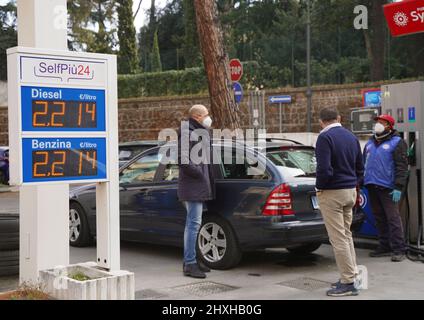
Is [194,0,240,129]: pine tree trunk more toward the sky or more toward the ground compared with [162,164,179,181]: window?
more toward the sky

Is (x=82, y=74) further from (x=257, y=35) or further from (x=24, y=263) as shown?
(x=257, y=35)

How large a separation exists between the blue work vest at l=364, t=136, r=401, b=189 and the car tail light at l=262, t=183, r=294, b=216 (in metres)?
1.71

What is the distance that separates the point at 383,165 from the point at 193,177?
275cm

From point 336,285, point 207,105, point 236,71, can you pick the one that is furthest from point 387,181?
point 207,105

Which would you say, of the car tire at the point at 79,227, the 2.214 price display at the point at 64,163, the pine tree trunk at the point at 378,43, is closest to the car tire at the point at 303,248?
the car tire at the point at 79,227

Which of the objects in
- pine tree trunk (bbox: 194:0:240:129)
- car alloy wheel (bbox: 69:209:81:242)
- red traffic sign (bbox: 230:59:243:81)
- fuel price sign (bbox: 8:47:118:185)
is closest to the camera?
fuel price sign (bbox: 8:47:118:185)

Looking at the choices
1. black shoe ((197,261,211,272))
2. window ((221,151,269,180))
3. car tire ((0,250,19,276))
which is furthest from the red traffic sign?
car tire ((0,250,19,276))

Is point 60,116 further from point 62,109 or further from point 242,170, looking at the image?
point 242,170

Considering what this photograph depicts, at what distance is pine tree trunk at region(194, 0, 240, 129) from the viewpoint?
1221 cm

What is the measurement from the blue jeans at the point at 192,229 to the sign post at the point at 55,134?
1651mm

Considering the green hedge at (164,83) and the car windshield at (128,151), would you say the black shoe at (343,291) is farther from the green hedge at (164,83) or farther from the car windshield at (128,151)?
the green hedge at (164,83)

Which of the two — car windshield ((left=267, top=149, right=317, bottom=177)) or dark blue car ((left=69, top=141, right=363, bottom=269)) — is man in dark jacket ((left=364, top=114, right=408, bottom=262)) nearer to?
dark blue car ((left=69, top=141, right=363, bottom=269))

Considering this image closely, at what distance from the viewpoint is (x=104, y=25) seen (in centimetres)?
4762

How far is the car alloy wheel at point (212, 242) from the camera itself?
309 inches
